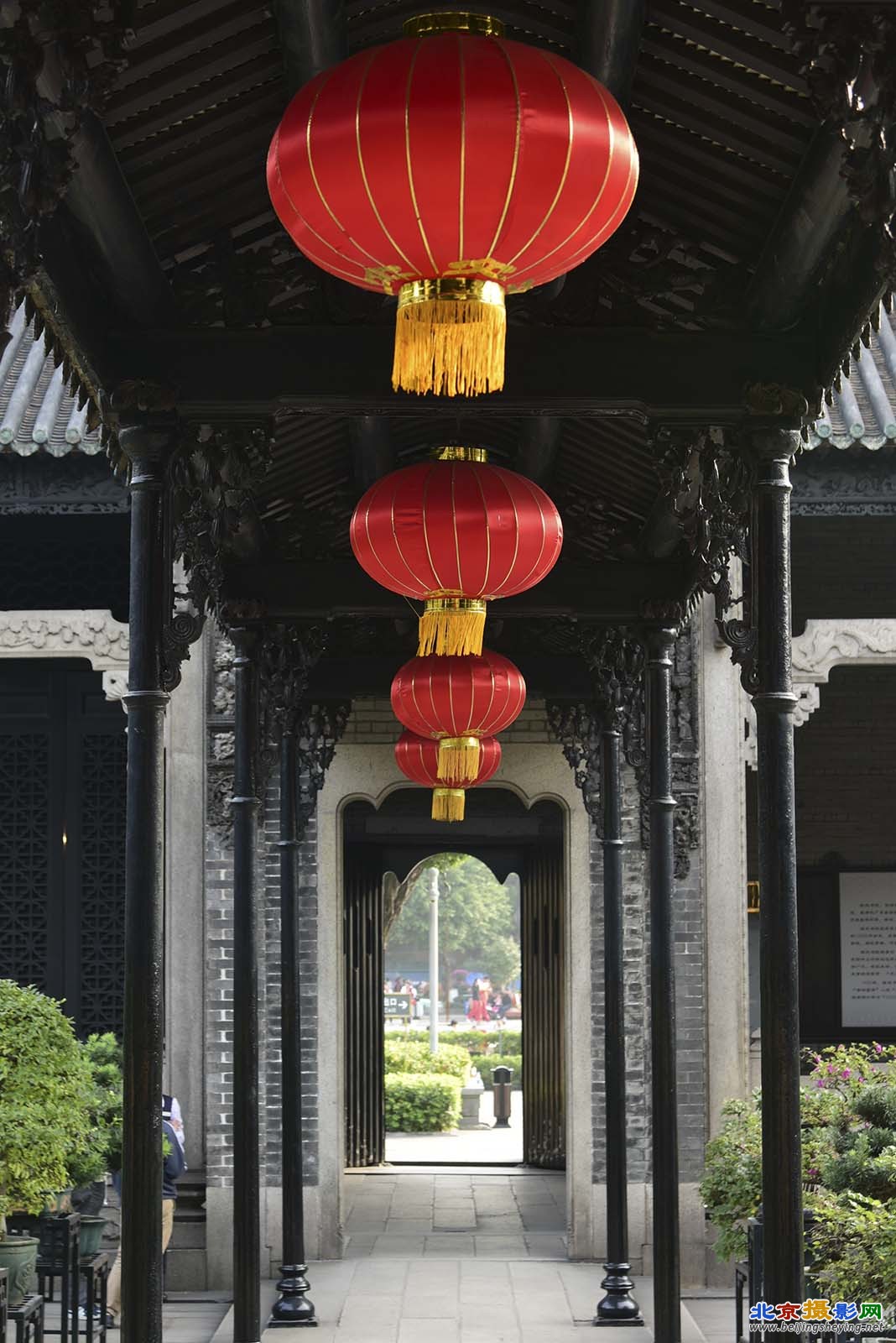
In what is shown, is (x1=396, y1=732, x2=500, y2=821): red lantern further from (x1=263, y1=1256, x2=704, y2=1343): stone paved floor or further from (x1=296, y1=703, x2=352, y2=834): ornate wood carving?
(x1=263, y1=1256, x2=704, y2=1343): stone paved floor

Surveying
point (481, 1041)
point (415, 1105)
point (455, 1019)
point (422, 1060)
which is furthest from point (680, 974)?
point (455, 1019)

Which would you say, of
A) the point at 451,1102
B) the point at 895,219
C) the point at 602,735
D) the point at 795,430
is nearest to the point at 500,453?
the point at 602,735

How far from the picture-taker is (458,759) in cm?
750

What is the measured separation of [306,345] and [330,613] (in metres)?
2.82

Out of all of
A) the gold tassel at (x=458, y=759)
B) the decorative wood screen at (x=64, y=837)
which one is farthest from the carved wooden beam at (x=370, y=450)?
the decorative wood screen at (x=64, y=837)

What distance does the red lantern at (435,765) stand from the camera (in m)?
8.50

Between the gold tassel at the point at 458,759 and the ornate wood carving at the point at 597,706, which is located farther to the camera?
the ornate wood carving at the point at 597,706

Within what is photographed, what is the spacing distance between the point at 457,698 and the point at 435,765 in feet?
5.08

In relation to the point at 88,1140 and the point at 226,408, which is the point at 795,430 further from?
the point at 88,1140

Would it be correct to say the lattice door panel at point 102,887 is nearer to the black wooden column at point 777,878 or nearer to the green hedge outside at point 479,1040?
the black wooden column at point 777,878

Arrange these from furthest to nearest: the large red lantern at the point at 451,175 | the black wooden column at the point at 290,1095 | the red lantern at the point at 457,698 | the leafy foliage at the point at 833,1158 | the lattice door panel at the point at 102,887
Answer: the lattice door panel at the point at 102,887 → the black wooden column at the point at 290,1095 → the red lantern at the point at 457,698 → the leafy foliage at the point at 833,1158 → the large red lantern at the point at 451,175

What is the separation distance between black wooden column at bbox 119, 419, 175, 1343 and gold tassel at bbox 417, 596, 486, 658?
79cm

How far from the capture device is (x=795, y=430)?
4.56 metres

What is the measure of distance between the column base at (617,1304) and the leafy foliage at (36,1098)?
8.75 feet
